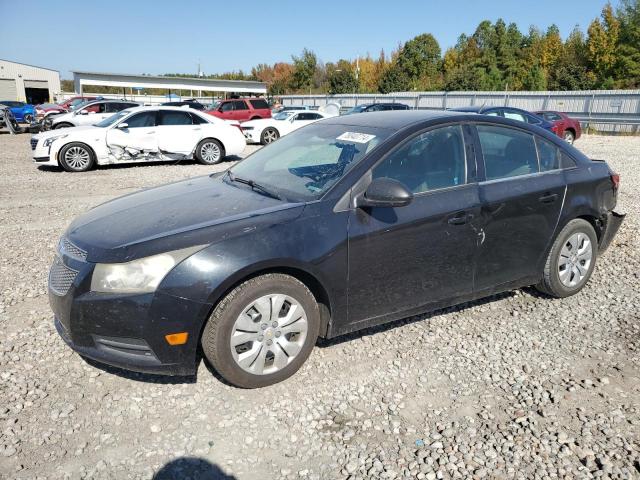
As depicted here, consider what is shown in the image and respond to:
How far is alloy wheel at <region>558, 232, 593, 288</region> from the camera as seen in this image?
14.3 ft

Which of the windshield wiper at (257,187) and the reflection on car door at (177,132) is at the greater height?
the windshield wiper at (257,187)

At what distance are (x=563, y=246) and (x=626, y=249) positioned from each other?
221cm

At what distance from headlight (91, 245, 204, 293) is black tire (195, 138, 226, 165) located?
10.7m

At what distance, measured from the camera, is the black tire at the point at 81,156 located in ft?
37.7

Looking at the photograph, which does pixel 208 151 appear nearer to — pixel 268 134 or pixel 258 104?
pixel 268 134

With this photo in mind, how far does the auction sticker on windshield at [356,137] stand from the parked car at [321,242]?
2 centimetres

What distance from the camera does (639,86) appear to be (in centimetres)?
5084

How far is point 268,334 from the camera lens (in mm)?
3020

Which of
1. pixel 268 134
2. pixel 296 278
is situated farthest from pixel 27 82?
pixel 296 278

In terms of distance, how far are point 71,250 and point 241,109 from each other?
2132cm

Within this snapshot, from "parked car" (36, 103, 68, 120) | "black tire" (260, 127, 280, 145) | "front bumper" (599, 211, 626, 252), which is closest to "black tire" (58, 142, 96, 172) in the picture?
"black tire" (260, 127, 280, 145)

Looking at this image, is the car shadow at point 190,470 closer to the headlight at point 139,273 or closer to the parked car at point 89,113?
the headlight at point 139,273

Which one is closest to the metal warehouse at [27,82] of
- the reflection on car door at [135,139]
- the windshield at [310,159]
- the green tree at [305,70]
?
the green tree at [305,70]

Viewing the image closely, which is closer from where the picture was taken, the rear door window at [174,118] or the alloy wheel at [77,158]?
the alloy wheel at [77,158]
